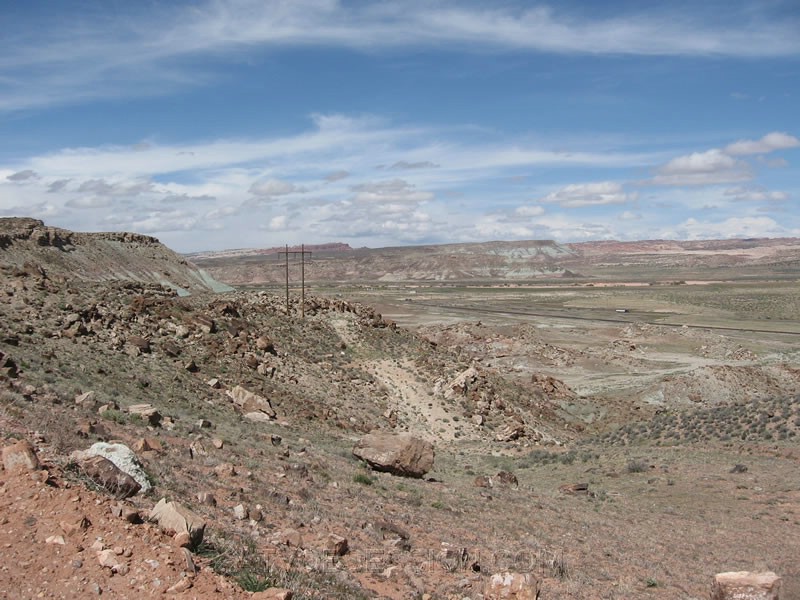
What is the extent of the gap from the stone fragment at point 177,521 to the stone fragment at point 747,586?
6.80m

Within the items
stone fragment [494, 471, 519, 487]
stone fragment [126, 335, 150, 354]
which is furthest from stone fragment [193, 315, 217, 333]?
stone fragment [494, 471, 519, 487]

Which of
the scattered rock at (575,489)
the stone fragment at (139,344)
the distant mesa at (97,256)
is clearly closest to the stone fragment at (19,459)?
the scattered rock at (575,489)

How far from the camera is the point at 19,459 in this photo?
6.95m

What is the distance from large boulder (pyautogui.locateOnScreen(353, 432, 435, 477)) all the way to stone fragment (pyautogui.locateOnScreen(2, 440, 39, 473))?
986cm

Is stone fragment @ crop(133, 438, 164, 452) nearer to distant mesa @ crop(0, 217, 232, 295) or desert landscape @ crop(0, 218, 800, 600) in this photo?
desert landscape @ crop(0, 218, 800, 600)

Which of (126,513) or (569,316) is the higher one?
(126,513)

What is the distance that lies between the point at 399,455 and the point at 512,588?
8431 mm

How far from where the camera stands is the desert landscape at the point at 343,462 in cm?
662

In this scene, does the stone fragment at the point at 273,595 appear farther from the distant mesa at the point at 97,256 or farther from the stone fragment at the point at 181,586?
the distant mesa at the point at 97,256

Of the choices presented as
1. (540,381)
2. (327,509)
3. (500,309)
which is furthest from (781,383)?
(500,309)

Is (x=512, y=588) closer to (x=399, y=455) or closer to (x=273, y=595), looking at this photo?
(x=273, y=595)

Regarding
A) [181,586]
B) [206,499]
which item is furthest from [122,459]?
[181,586]

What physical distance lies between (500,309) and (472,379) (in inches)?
2822

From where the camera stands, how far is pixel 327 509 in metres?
10.6
